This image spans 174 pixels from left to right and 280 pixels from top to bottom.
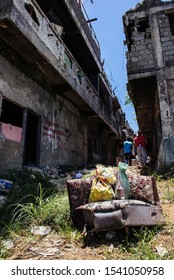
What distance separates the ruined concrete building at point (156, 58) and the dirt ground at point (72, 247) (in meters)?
4.22

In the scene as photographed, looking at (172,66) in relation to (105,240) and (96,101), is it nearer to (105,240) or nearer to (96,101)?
(96,101)

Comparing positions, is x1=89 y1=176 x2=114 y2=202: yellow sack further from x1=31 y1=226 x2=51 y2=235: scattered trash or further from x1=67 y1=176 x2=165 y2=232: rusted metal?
x1=31 y1=226 x2=51 y2=235: scattered trash

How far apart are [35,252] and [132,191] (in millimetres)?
1530

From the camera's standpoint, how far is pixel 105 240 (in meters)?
2.93

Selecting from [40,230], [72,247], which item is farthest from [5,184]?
[72,247]

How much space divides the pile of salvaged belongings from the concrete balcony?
13.3 feet

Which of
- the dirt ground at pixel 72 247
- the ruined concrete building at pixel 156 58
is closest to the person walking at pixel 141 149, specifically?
the ruined concrete building at pixel 156 58

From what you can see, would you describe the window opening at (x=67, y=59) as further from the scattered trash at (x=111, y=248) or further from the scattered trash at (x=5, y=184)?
the scattered trash at (x=111, y=248)

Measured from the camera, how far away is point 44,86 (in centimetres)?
781

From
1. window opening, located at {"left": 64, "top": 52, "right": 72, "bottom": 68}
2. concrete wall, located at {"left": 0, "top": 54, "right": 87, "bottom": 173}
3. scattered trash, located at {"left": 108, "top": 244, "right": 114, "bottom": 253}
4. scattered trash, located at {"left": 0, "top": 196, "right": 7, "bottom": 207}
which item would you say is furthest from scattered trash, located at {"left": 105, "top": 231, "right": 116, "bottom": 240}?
window opening, located at {"left": 64, "top": 52, "right": 72, "bottom": 68}

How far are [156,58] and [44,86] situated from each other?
3.95 m

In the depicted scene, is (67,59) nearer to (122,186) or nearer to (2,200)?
(2,200)

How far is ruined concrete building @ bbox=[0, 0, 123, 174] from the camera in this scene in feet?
18.7

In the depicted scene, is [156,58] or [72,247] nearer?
[72,247]
